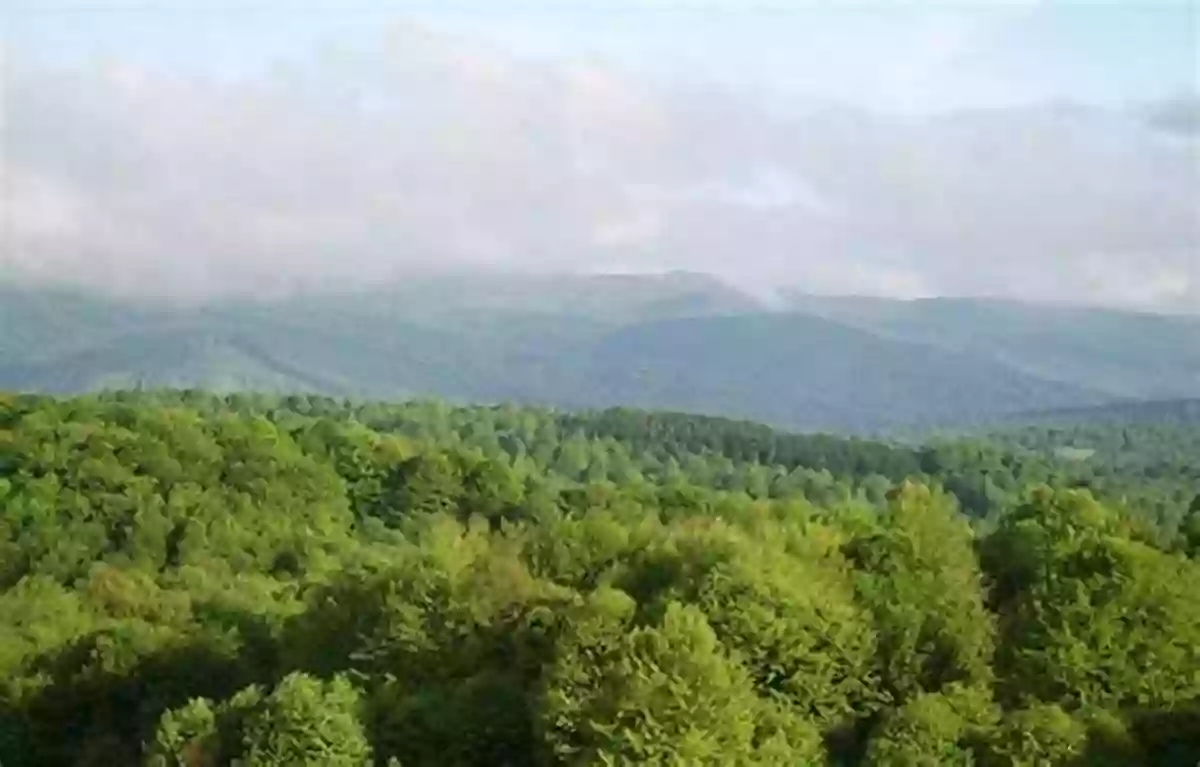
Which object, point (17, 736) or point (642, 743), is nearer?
point (642, 743)

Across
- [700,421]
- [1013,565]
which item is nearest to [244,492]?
[1013,565]

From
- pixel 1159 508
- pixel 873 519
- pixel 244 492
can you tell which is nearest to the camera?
pixel 873 519

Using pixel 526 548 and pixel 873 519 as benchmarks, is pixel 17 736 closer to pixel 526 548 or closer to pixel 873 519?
pixel 526 548

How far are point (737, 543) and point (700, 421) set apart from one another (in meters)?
103

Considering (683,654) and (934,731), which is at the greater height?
(683,654)

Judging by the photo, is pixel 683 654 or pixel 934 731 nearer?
pixel 683 654

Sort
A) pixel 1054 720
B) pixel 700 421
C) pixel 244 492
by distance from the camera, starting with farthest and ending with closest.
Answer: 1. pixel 700 421
2. pixel 244 492
3. pixel 1054 720

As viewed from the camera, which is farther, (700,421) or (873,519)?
(700,421)

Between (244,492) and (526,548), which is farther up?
(526,548)

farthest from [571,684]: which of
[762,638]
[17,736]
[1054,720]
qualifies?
[17,736]

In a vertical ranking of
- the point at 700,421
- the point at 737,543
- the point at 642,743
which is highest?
the point at 737,543

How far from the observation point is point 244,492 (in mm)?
58281

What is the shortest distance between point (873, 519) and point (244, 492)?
3446 cm

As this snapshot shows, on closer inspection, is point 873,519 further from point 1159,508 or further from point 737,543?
point 1159,508
